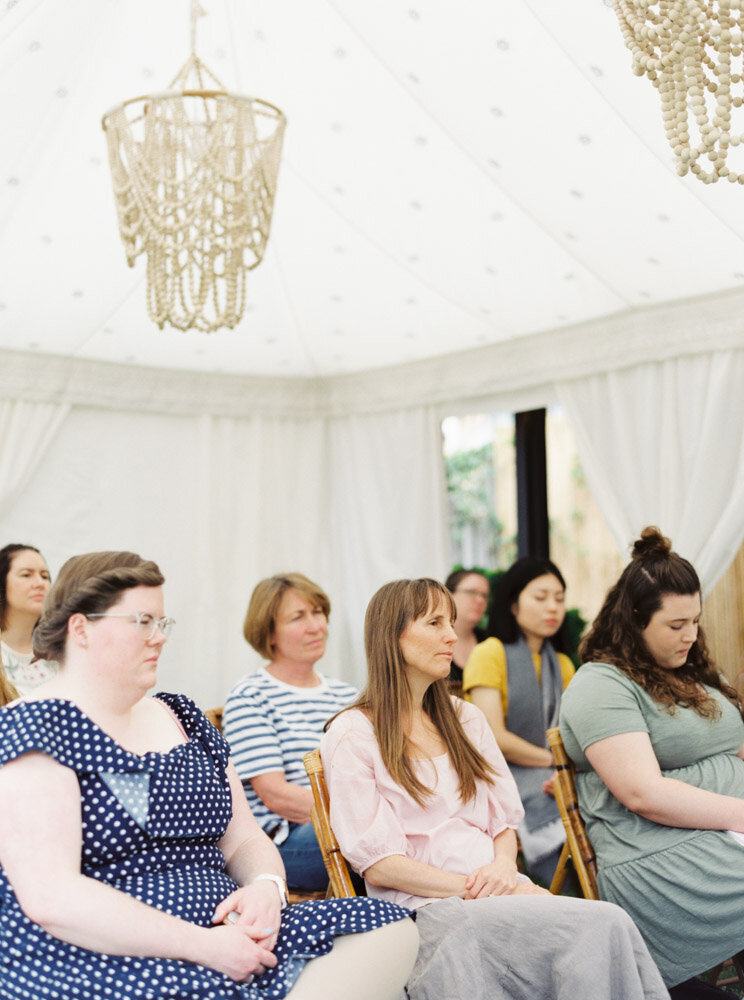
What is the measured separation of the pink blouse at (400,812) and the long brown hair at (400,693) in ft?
0.09

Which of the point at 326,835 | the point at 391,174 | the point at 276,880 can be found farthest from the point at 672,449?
the point at 276,880

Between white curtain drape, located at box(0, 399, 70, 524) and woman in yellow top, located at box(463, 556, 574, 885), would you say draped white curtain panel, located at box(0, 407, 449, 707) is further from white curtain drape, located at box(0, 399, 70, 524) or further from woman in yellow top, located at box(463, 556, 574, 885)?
woman in yellow top, located at box(463, 556, 574, 885)

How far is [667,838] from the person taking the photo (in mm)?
2693

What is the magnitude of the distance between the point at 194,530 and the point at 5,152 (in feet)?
6.65

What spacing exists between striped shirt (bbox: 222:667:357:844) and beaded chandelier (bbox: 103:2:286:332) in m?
1.09

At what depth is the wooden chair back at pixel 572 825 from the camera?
281cm

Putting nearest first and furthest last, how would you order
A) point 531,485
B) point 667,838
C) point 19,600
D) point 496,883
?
point 496,883 → point 667,838 → point 19,600 → point 531,485

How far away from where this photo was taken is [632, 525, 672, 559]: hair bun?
2.99m

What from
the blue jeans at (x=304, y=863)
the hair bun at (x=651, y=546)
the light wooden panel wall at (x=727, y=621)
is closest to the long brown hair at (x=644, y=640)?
the hair bun at (x=651, y=546)

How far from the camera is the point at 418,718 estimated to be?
2619 millimetres

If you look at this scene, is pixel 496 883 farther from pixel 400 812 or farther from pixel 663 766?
pixel 663 766

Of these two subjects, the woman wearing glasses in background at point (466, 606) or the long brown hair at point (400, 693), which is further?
the woman wearing glasses in background at point (466, 606)

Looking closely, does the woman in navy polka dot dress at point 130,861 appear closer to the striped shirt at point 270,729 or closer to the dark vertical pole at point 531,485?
the striped shirt at point 270,729

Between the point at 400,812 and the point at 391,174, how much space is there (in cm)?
223
